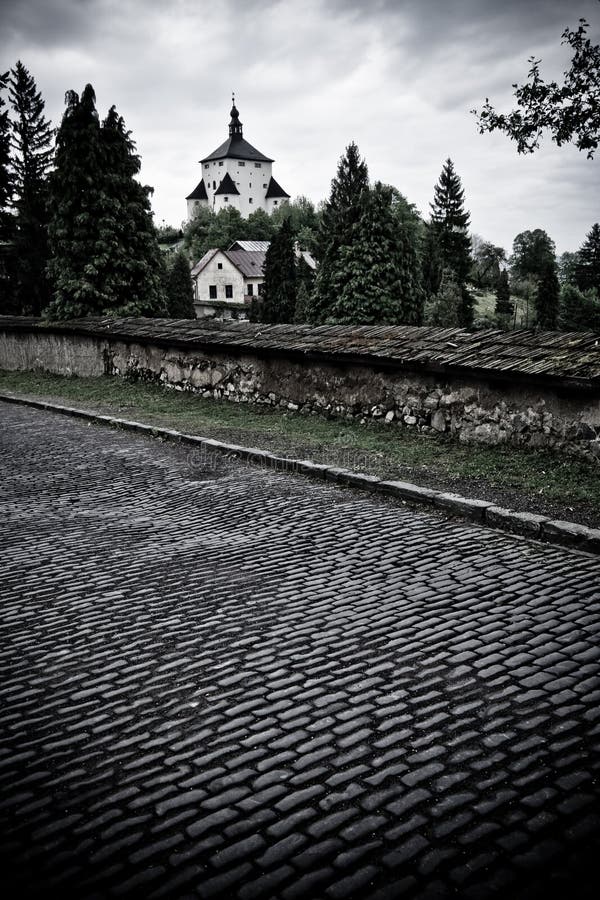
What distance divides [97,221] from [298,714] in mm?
27968

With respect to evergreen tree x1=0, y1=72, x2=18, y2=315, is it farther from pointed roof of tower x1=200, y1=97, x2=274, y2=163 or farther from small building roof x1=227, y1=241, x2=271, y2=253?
pointed roof of tower x1=200, y1=97, x2=274, y2=163

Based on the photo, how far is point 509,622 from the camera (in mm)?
4438

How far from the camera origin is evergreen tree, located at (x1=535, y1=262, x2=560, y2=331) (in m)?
52.3

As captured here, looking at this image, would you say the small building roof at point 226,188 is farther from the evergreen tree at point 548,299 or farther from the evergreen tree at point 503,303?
the evergreen tree at point 548,299

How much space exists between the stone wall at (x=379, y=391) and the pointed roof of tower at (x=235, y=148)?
11976cm

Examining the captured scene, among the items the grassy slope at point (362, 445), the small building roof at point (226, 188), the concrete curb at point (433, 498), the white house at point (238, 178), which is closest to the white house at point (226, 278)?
the small building roof at point (226, 188)

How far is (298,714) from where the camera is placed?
3506 mm

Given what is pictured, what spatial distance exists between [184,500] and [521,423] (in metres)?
4.79

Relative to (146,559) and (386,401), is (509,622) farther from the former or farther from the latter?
(386,401)

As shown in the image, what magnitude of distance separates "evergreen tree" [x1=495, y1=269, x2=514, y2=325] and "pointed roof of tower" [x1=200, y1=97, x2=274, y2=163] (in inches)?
2873

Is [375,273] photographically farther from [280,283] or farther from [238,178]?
[238,178]

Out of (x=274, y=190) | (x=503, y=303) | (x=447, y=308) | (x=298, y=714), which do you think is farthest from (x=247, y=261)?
(x=298, y=714)

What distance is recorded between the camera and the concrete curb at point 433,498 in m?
5.96

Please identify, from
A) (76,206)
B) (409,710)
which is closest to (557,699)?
(409,710)
